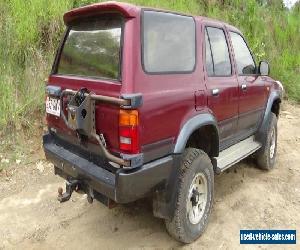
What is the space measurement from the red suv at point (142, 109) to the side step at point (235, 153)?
0.02 metres

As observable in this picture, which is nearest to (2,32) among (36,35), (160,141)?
(36,35)

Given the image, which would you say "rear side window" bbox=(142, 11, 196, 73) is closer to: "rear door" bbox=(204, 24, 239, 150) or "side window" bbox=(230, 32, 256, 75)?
"rear door" bbox=(204, 24, 239, 150)

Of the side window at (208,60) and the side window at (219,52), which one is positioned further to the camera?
the side window at (219,52)

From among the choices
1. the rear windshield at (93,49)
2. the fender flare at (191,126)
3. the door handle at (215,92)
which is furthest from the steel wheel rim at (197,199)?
the rear windshield at (93,49)

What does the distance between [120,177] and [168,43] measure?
3.89 feet

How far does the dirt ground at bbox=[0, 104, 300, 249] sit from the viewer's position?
11.3 ft

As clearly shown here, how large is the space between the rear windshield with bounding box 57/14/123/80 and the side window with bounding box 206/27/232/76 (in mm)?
1169

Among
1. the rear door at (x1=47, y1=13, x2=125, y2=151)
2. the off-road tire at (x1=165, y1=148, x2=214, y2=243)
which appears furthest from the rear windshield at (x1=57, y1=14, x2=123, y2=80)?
the off-road tire at (x1=165, y1=148, x2=214, y2=243)

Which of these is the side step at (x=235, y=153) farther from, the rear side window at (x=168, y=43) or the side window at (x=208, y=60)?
the rear side window at (x=168, y=43)

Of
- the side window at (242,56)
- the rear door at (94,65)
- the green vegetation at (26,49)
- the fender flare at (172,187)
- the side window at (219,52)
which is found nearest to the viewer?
the rear door at (94,65)

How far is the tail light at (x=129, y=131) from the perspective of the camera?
2.61m

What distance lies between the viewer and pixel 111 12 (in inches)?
113

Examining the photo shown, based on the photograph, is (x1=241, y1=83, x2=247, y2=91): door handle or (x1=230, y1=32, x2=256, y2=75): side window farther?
(x1=230, y1=32, x2=256, y2=75): side window

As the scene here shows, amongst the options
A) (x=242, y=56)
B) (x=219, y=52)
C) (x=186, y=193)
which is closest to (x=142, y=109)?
(x=186, y=193)
